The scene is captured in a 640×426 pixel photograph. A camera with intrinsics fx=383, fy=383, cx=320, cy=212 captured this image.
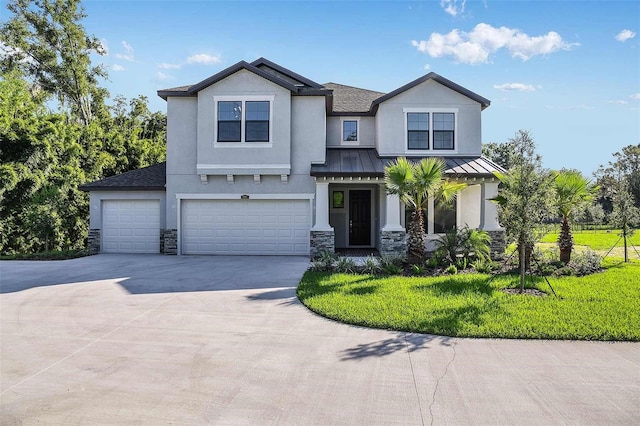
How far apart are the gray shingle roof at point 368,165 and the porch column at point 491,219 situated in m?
0.71

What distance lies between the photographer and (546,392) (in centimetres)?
413

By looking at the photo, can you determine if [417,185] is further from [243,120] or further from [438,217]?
A: [243,120]

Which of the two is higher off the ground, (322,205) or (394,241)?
(322,205)

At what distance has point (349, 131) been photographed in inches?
639

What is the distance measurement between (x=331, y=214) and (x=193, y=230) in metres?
5.69

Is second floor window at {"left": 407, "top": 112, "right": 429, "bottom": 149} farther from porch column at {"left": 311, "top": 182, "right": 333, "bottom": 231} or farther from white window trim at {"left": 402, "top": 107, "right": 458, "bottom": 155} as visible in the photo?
porch column at {"left": 311, "top": 182, "right": 333, "bottom": 231}

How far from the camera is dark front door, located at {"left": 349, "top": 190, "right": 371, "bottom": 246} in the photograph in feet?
54.2

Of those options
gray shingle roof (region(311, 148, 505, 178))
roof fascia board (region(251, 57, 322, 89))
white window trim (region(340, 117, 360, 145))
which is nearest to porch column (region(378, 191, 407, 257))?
gray shingle roof (region(311, 148, 505, 178))

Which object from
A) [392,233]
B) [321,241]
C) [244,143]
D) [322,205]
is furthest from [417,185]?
[244,143]

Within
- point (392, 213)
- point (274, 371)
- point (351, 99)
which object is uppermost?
point (351, 99)

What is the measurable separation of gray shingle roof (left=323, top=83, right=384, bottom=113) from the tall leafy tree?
18.6m

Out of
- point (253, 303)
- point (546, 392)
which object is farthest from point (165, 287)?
point (546, 392)

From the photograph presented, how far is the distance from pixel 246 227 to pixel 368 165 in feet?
16.9

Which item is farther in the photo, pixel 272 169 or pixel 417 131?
pixel 417 131
